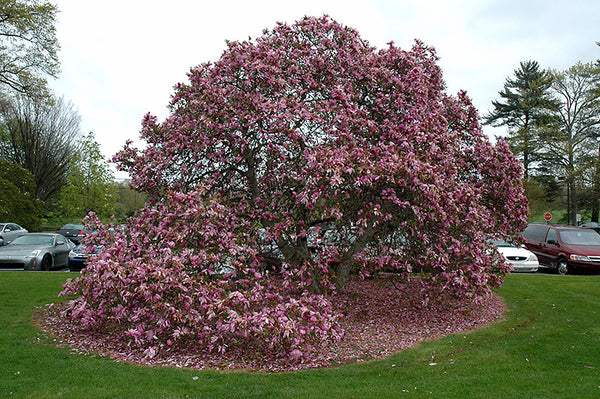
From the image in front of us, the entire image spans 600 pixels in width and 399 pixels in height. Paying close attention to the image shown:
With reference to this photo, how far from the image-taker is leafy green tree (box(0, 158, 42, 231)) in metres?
23.4

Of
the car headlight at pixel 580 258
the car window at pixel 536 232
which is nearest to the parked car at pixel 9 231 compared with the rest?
the car window at pixel 536 232

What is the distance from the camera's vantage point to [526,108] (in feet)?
135

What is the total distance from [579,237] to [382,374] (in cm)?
1356

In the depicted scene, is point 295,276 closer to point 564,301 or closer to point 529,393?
point 529,393

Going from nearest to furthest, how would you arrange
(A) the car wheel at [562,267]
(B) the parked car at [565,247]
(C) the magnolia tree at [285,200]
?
(C) the magnolia tree at [285,200]
(B) the parked car at [565,247]
(A) the car wheel at [562,267]

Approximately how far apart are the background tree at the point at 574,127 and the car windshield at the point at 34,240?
3352 centimetres

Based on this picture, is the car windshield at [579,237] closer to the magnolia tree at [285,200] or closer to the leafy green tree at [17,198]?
the magnolia tree at [285,200]

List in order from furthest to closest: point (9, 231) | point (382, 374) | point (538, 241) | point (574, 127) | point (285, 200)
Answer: point (574, 127)
point (9, 231)
point (538, 241)
point (285, 200)
point (382, 374)

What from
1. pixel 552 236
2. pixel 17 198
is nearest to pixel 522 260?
pixel 552 236

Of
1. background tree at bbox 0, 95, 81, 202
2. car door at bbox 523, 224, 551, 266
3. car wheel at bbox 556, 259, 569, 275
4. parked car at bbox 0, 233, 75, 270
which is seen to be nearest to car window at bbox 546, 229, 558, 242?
car door at bbox 523, 224, 551, 266

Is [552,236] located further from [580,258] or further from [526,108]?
[526,108]

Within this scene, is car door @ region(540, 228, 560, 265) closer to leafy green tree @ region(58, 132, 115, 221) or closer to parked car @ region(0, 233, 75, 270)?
parked car @ region(0, 233, 75, 270)

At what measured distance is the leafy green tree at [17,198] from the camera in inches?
922

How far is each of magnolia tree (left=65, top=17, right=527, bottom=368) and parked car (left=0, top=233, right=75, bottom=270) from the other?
8.27 m
